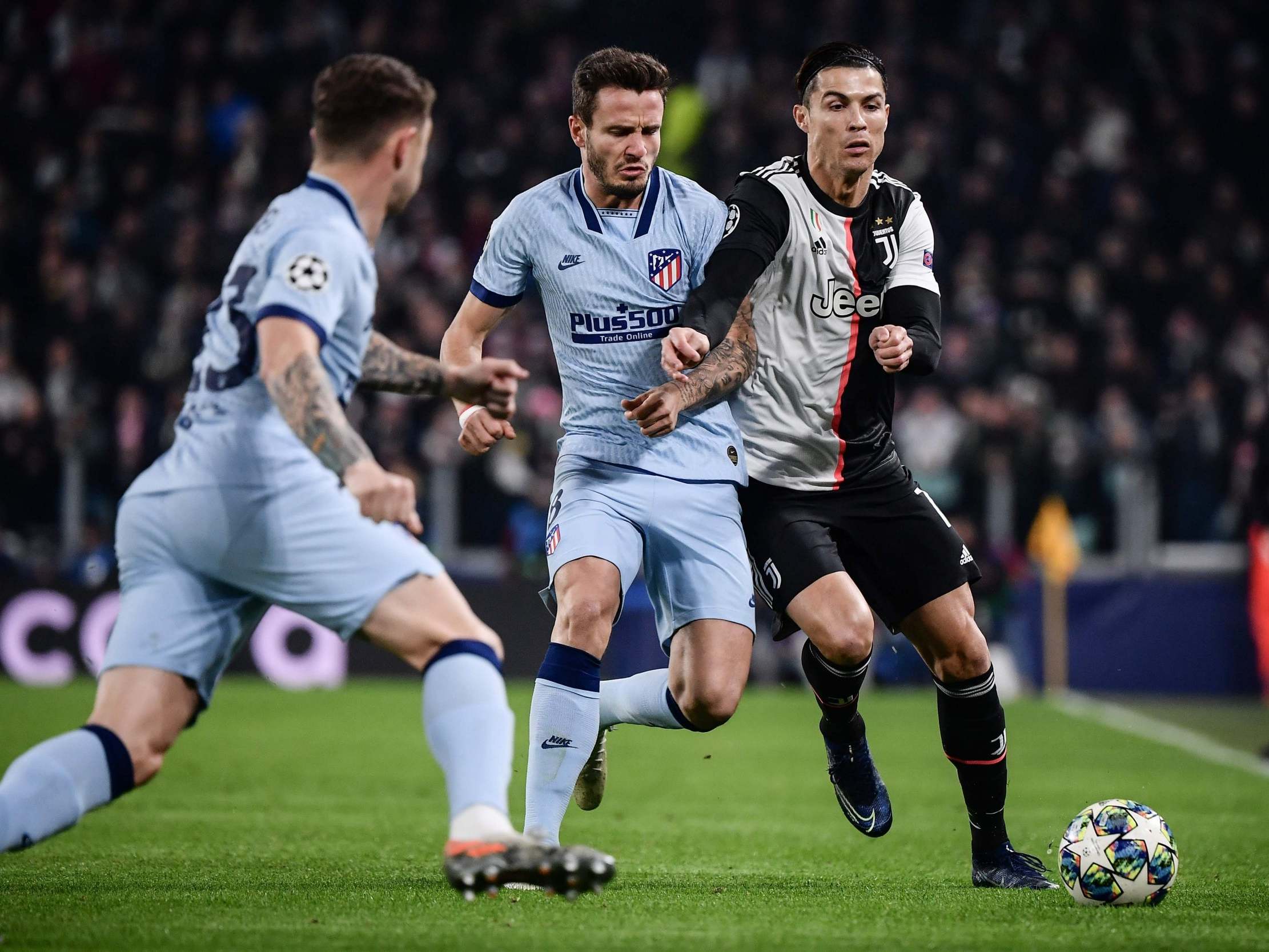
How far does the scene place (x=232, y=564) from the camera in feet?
14.0

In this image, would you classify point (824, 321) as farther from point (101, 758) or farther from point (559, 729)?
point (101, 758)

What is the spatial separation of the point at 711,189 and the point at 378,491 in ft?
48.8

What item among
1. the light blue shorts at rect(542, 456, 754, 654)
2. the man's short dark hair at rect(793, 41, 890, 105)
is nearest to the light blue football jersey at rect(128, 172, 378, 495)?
the light blue shorts at rect(542, 456, 754, 654)

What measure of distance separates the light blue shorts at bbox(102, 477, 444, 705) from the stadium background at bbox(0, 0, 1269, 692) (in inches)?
455

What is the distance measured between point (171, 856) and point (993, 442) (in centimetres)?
1118

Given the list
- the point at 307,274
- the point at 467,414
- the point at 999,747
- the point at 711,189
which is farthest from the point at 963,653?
the point at 711,189

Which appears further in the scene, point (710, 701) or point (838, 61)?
point (838, 61)

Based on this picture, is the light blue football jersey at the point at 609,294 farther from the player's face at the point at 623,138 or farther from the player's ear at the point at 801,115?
the player's ear at the point at 801,115

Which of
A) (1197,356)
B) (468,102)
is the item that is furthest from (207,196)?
(1197,356)

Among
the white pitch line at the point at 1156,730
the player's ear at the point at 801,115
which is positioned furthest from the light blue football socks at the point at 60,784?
the white pitch line at the point at 1156,730

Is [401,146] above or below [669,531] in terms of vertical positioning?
above

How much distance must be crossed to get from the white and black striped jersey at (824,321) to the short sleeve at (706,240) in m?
0.04

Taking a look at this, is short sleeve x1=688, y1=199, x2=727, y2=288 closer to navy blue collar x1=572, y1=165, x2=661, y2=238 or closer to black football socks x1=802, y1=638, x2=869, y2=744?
navy blue collar x1=572, y1=165, x2=661, y2=238

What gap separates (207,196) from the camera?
19344mm
